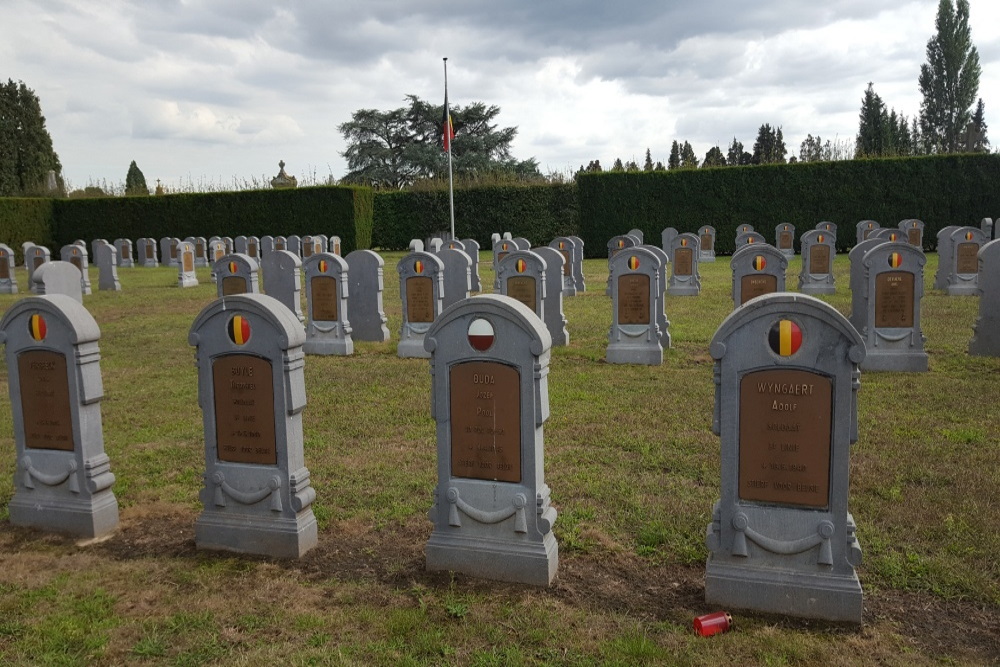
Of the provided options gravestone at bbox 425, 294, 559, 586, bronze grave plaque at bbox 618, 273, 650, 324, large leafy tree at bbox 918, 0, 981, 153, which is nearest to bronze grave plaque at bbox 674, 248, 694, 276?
bronze grave plaque at bbox 618, 273, 650, 324

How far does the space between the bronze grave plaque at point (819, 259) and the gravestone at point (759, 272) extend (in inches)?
261

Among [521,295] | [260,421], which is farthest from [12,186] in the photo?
[260,421]

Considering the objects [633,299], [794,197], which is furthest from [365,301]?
[794,197]

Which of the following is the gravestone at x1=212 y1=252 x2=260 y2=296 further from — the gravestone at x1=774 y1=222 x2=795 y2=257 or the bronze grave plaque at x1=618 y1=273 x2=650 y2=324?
the gravestone at x1=774 y1=222 x2=795 y2=257

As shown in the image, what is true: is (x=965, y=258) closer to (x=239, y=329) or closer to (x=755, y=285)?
(x=755, y=285)

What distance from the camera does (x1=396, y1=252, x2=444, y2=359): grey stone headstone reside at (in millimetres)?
11094

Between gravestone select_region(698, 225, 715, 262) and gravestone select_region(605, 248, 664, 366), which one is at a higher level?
gravestone select_region(698, 225, 715, 262)

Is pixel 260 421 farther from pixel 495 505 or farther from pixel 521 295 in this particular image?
pixel 521 295

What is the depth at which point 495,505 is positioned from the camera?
419 cm

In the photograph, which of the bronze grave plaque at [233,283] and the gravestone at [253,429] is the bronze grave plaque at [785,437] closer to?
the gravestone at [253,429]

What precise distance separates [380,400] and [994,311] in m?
8.02

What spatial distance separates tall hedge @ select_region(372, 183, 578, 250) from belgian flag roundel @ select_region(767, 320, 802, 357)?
29.1 m

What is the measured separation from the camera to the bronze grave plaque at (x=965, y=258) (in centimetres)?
1559

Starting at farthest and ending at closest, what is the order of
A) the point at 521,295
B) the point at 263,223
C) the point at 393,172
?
the point at 393,172 → the point at 263,223 → the point at 521,295
